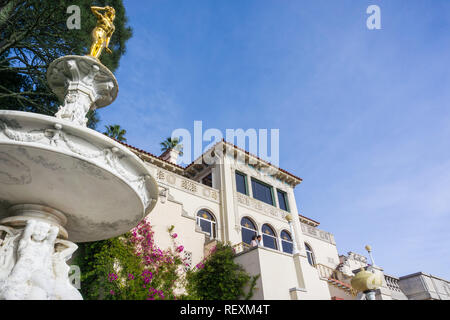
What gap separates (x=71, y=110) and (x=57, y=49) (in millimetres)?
6133

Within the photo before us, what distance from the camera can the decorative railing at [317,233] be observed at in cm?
2347

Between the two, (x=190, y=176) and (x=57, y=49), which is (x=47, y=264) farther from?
(x=190, y=176)

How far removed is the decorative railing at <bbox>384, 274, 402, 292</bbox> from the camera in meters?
15.6

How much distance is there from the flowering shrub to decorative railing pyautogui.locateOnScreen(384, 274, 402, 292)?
426 inches

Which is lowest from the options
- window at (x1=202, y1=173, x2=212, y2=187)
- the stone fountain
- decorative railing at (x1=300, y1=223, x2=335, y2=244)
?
the stone fountain

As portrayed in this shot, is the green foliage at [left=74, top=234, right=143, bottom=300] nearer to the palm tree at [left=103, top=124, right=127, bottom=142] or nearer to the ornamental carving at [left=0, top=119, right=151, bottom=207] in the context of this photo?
the ornamental carving at [left=0, top=119, right=151, bottom=207]

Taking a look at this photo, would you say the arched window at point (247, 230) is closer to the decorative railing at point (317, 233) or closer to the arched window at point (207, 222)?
the arched window at point (207, 222)

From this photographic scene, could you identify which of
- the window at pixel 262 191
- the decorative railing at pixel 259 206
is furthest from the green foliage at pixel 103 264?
the window at pixel 262 191

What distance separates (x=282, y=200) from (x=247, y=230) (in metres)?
5.29

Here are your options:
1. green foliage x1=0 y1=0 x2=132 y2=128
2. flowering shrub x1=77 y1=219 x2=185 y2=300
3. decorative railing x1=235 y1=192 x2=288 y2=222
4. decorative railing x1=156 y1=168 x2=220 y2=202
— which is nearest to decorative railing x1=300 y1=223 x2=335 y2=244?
decorative railing x1=235 y1=192 x2=288 y2=222

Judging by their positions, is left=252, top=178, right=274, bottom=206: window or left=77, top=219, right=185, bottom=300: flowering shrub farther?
left=252, top=178, right=274, bottom=206: window

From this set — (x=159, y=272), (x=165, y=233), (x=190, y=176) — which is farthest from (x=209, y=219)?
(x=159, y=272)

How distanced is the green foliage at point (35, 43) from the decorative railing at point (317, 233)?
681 inches

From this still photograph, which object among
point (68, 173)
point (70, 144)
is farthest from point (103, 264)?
point (70, 144)
